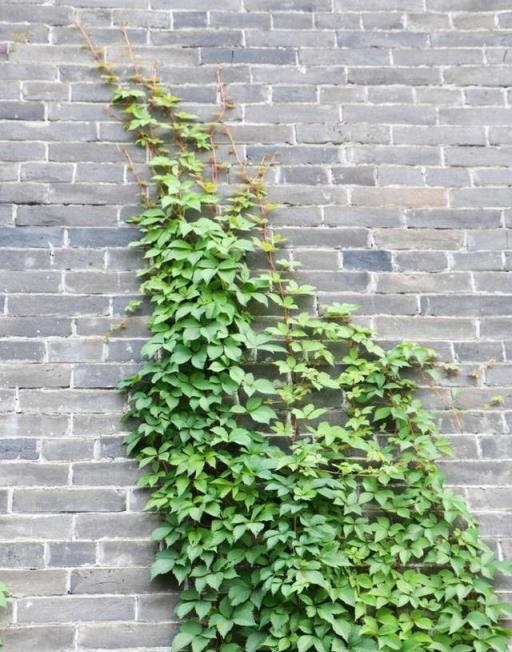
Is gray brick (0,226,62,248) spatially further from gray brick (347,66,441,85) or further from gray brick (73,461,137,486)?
gray brick (347,66,441,85)

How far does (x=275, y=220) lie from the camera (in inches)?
125

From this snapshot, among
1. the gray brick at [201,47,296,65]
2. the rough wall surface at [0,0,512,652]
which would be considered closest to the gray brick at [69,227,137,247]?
the rough wall surface at [0,0,512,652]

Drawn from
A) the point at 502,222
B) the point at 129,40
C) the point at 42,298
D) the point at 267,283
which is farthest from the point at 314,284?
the point at 129,40

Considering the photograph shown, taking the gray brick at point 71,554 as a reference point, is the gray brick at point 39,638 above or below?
below

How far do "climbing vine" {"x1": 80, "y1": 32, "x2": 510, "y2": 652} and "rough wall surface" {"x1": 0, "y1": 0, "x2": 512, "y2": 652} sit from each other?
10 cm

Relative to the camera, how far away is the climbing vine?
2775 mm

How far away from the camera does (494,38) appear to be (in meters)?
3.37

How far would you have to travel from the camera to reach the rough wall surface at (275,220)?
9.43 feet

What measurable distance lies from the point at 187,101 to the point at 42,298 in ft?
2.91

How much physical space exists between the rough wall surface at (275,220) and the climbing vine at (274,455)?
105 mm

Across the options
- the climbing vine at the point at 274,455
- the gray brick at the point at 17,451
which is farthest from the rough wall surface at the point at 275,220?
the climbing vine at the point at 274,455

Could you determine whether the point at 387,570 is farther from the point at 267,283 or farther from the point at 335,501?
the point at 267,283

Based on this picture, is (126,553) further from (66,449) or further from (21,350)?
(21,350)

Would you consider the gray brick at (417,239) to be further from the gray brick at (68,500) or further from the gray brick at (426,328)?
the gray brick at (68,500)
